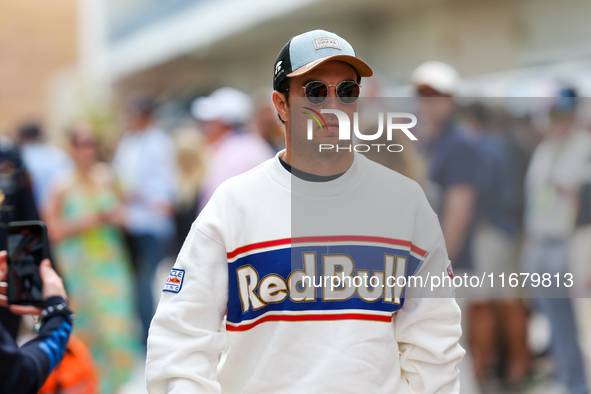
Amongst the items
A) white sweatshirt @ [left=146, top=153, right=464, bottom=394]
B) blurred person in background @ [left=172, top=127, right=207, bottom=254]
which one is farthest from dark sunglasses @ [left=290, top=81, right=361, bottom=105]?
blurred person in background @ [left=172, top=127, right=207, bottom=254]

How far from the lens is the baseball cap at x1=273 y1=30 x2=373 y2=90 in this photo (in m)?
1.87

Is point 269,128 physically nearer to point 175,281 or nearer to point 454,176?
point 454,176

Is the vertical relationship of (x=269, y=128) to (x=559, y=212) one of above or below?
above

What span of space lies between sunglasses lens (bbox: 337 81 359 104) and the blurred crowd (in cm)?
41

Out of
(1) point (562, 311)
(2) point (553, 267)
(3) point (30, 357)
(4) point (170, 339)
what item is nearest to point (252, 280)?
(4) point (170, 339)

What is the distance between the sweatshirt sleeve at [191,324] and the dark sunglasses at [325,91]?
1.59ft

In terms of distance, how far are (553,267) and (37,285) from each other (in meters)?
2.88

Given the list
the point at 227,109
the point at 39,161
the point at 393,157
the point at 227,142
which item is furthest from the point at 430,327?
the point at 39,161

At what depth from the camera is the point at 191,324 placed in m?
1.84

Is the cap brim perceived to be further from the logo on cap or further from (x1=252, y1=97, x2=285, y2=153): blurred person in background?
(x1=252, y1=97, x2=285, y2=153): blurred person in background

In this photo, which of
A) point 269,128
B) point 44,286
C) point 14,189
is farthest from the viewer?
point 269,128

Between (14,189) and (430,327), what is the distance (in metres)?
2.12

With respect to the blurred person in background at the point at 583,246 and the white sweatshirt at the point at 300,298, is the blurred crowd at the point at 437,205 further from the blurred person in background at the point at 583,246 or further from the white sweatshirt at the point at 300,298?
the white sweatshirt at the point at 300,298

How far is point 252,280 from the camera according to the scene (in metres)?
1.88
